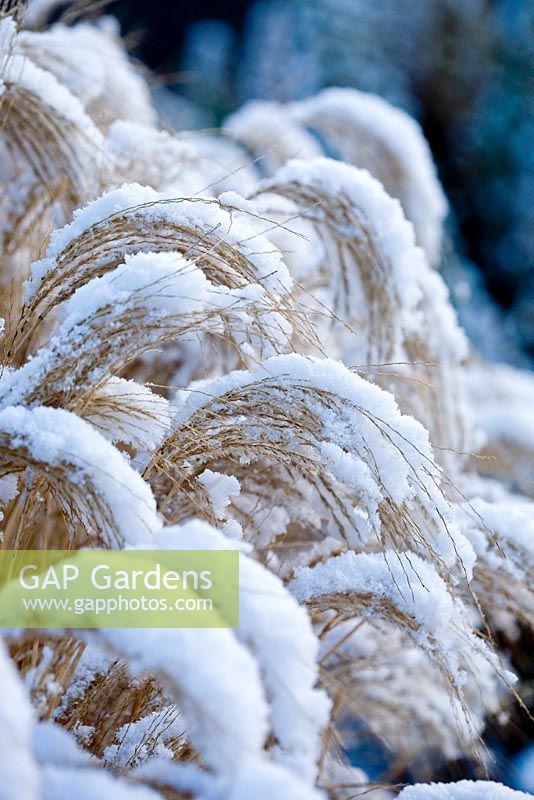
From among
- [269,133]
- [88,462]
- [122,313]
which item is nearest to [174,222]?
[122,313]

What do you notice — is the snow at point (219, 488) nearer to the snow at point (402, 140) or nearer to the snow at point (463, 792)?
the snow at point (463, 792)

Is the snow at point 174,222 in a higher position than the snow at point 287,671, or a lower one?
higher

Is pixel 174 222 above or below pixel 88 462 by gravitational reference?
above

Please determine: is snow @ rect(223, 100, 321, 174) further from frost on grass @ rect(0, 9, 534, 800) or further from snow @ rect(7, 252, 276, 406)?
snow @ rect(7, 252, 276, 406)

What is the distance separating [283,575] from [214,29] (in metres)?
5.30

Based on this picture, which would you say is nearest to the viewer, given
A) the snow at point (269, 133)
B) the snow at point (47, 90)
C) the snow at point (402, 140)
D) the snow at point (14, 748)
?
the snow at point (14, 748)

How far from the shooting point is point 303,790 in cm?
44

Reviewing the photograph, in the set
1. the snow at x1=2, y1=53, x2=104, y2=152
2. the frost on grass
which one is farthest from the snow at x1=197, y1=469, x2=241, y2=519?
the snow at x1=2, y1=53, x2=104, y2=152

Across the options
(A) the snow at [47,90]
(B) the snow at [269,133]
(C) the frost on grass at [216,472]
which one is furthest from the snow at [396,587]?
(B) the snow at [269,133]

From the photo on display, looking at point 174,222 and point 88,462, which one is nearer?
point 88,462

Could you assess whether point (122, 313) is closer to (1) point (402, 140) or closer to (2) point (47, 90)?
(2) point (47, 90)

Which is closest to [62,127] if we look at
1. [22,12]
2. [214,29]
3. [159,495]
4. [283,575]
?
[22,12]

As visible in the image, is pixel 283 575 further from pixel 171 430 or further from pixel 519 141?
pixel 519 141

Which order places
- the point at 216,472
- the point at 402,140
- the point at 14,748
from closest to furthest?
1. the point at 14,748
2. the point at 216,472
3. the point at 402,140
